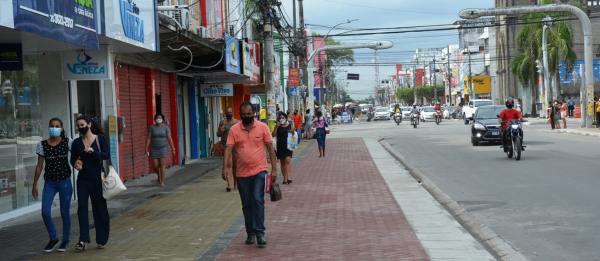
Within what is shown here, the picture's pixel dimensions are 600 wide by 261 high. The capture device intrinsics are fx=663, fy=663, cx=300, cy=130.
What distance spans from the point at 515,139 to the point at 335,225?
33.5 feet

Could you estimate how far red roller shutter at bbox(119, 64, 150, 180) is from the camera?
1630 centimetres

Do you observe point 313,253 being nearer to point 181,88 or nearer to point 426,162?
point 426,162

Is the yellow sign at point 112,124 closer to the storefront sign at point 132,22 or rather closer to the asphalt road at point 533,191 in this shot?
the storefront sign at point 132,22

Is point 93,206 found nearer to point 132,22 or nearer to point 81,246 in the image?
point 81,246

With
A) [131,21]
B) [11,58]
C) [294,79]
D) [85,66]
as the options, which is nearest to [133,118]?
[131,21]

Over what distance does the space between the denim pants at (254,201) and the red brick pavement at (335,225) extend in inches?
9.7

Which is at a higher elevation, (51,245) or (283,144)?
(283,144)

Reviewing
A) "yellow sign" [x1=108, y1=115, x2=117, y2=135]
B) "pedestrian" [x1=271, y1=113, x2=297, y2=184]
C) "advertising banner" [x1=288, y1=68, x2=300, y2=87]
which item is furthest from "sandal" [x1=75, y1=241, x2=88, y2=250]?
"advertising banner" [x1=288, y1=68, x2=300, y2=87]

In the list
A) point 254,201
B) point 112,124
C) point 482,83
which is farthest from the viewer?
point 482,83

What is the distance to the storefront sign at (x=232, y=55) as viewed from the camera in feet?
66.6

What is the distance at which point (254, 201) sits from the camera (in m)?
7.84

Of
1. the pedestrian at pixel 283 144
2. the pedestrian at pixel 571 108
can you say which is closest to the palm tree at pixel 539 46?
the pedestrian at pixel 571 108

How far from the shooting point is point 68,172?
8.04 m

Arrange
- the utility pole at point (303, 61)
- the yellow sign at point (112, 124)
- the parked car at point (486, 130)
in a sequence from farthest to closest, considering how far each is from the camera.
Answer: the utility pole at point (303, 61), the parked car at point (486, 130), the yellow sign at point (112, 124)
